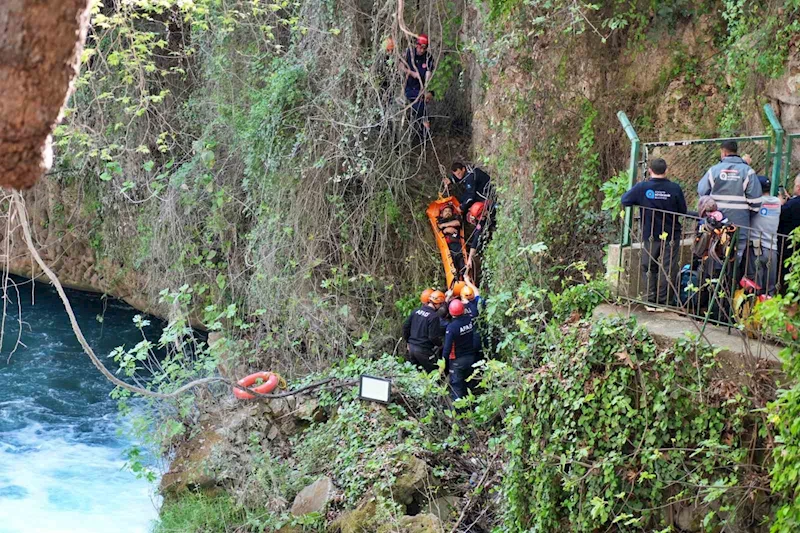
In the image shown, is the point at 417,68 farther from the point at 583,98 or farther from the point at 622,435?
the point at 622,435

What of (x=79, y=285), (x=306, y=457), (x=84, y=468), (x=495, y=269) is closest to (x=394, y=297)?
(x=495, y=269)

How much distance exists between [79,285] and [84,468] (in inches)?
317

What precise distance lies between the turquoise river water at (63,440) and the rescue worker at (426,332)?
3.76 metres

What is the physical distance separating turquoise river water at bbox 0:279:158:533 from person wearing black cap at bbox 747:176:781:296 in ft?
24.6

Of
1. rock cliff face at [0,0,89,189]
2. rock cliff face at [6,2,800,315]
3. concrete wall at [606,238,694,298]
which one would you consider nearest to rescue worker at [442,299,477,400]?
rock cliff face at [6,2,800,315]

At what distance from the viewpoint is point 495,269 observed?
11.1 metres

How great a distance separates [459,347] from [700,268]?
368 cm

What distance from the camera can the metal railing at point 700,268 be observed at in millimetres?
7078

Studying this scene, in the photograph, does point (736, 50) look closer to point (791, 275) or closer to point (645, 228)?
point (645, 228)

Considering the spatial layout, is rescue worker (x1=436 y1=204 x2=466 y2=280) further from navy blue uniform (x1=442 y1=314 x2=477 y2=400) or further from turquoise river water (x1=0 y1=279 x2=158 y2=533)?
turquoise river water (x1=0 y1=279 x2=158 y2=533)

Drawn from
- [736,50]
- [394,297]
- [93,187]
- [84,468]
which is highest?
[736,50]

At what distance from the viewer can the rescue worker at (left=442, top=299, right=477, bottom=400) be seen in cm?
1051

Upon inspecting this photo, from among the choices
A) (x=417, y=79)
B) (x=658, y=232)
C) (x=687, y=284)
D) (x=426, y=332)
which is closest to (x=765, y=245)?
(x=687, y=284)

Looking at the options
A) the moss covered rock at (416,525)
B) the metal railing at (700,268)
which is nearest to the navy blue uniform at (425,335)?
the moss covered rock at (416,525)
